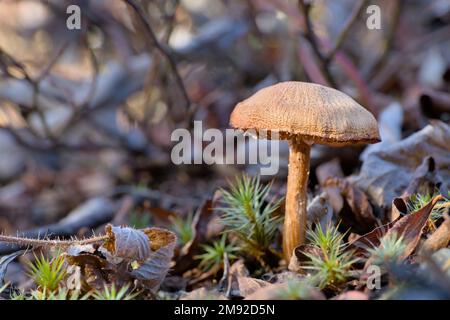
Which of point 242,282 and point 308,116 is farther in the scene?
point 242,282

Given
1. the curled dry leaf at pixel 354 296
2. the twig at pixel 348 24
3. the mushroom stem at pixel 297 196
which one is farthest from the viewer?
the twig at pixel 348 24

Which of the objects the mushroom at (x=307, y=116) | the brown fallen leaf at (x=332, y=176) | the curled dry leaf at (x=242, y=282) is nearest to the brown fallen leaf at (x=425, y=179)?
the brown fallen leaf at (x=332, y=176)

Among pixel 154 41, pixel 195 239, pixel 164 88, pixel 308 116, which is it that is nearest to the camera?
pixel 308 116

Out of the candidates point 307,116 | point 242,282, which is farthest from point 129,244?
point 307,116

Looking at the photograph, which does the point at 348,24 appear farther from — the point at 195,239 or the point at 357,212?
the point at 195,239

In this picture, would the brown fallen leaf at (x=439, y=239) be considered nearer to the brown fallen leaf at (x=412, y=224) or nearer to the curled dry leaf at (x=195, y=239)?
the brown fallen leaf at (x=412, y=224)

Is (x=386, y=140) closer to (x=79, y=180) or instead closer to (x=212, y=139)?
(x=212, y=139)

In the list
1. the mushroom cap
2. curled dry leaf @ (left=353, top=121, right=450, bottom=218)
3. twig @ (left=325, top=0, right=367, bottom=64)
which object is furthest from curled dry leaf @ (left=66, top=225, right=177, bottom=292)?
twig @ (left=325, top=0, right=367, bottom=64)
